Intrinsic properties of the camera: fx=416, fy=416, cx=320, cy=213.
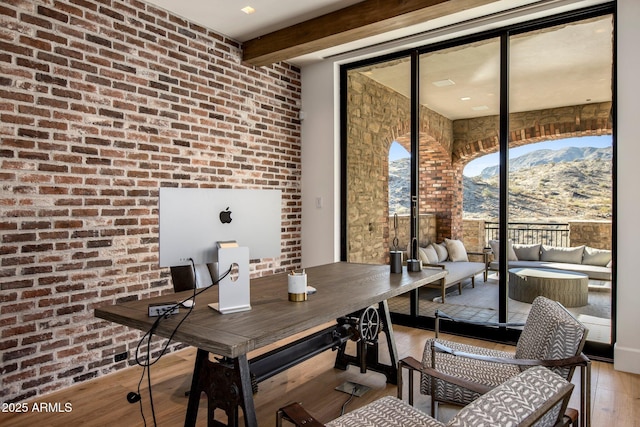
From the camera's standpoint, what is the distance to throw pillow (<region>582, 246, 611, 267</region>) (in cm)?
335

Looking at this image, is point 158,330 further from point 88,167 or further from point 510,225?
point 510,225

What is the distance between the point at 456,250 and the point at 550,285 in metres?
0.87

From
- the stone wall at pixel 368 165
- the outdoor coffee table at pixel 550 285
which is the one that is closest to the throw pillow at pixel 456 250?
the outdoor coffee table at pixel 550 285

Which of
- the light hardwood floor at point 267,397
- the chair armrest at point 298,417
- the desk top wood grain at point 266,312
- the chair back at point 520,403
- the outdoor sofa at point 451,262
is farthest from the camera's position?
the outdoor sofa at point 451,262

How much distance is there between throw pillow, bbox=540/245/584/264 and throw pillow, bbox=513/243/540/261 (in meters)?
0.05

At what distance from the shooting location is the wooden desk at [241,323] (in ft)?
5.17

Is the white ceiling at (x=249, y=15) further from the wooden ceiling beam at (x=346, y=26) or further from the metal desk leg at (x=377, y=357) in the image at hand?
the metal desk leg at (x=377, y=357)

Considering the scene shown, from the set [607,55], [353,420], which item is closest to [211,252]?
[353,420]

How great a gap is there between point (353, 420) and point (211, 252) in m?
0.89

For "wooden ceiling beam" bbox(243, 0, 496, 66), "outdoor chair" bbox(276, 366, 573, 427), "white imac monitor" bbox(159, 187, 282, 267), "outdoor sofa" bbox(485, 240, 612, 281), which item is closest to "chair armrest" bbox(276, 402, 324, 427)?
"outdoor chair" bbox(276, 366, 573, 427)

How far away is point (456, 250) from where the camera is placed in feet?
13.6

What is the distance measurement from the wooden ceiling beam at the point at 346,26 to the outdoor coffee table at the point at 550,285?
230 cm

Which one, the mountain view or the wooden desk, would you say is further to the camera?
the mountain view

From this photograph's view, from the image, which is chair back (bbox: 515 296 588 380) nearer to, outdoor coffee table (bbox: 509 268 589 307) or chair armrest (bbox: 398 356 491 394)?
chair armrest (bbox: 398 356 491 394)
